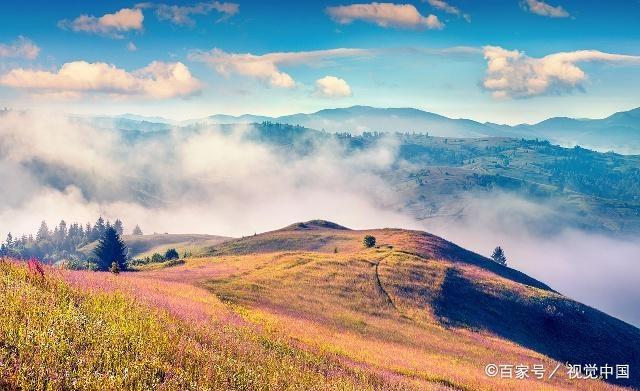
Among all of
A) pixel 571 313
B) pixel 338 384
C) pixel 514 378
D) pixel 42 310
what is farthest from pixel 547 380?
pixel 42 310

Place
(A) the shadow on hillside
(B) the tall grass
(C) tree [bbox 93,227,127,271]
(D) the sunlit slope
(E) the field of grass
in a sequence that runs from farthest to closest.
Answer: (C) tree [bbox 93,227,127,271], (A) the shadow on hillside, (D) the sunlit slope, (E) the field of grass, (B) the tall grass

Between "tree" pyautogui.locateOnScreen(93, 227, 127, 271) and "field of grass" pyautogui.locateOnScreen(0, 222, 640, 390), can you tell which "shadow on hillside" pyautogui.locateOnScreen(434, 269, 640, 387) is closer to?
"field of grass" pyautogui.locateOnScreen(0, 222, 640, 390)

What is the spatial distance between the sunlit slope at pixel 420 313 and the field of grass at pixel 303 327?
0.25 meters

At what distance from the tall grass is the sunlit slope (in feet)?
40.8

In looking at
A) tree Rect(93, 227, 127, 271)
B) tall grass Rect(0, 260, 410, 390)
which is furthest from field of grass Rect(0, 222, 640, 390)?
tree Rect(93, 227, 127, 271)

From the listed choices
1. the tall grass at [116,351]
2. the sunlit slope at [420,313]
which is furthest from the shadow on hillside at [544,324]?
the tall grass at [116,351]

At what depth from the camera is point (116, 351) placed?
11.2 metres

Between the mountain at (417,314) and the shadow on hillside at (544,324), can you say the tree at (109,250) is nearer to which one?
the mountain at (417,314)

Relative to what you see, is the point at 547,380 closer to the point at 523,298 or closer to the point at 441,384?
the point at 441,384

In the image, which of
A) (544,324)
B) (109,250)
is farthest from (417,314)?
(109,250)

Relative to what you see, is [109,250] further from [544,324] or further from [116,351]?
[116,351]

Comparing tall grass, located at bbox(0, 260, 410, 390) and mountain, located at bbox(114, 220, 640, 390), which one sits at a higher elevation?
tall grass, located at bbox(0, 260, 410, 390)

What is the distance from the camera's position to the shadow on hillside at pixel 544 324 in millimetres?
54156

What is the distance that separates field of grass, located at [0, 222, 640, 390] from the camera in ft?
36.4
